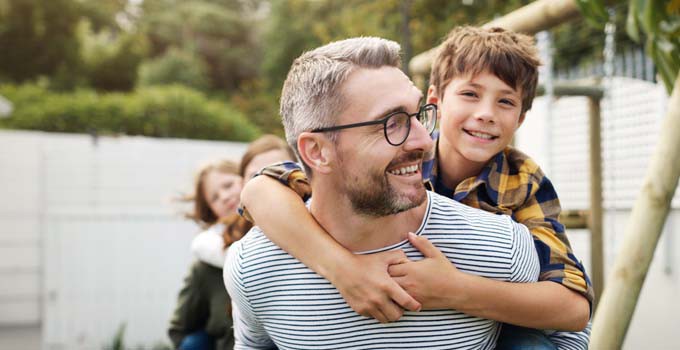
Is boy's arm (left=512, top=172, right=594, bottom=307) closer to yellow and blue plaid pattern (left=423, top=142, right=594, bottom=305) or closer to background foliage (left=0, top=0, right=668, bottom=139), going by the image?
yellow and blue plaid pattern (left=423, top=142, right=594, bottom=305)

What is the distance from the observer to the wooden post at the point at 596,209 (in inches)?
121

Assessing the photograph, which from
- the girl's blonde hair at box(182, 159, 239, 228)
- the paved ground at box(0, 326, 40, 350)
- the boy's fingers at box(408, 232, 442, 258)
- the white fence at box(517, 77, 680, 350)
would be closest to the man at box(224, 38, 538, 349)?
the boy's fingers at box(408, 232, 442, 258)

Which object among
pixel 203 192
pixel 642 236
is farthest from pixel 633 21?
pixel 203 192

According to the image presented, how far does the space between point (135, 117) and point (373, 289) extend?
1216 cm

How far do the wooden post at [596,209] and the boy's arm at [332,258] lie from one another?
1.79 meters

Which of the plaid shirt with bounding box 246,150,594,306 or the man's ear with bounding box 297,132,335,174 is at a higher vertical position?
the man's ear with bounding box 297,132,335,174

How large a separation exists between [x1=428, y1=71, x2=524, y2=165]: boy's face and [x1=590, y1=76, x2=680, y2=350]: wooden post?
0.43m

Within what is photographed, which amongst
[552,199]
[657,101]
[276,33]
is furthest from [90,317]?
[276,33]

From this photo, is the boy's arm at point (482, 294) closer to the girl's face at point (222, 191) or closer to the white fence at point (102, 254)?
the girl's face at point (222, 191)

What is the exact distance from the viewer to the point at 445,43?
6.63 ft

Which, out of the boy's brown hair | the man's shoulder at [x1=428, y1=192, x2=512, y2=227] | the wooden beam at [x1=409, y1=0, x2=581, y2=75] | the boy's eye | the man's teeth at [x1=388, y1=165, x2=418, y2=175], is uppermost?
the wooden beam at [x1=409, y1=0, x2=581, y2=75]

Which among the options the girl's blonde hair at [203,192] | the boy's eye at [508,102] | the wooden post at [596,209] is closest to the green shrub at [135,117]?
the girl's blonde hair at [203,192]

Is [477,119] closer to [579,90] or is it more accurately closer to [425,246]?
[425,246]

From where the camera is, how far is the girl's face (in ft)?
11.2
